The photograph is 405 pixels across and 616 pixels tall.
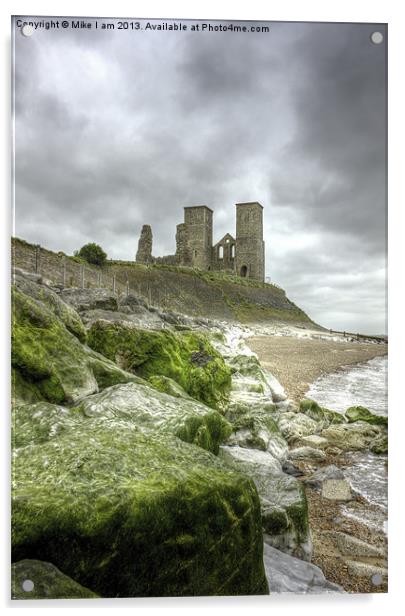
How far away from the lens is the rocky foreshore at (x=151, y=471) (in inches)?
85.3

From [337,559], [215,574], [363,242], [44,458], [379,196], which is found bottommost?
[337,559]

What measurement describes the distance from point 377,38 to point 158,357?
373 cm

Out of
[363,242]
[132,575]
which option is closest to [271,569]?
[132,575]

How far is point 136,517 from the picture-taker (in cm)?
217

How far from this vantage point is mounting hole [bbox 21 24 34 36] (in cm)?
379

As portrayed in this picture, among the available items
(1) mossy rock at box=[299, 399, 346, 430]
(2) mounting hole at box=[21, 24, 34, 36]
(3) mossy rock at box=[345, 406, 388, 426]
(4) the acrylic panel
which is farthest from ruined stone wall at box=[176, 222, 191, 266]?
(3) mossy rock at box=[345, 406, 388, 426]

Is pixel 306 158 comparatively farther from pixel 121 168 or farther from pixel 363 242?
pixel 121 168

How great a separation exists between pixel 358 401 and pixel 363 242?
152 centimetres

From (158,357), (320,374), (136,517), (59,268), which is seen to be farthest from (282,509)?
A: (59,268)

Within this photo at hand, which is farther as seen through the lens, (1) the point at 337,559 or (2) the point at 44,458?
(1) the point at 337,559

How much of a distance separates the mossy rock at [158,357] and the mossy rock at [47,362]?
0.77m

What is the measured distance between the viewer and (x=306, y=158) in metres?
4.18

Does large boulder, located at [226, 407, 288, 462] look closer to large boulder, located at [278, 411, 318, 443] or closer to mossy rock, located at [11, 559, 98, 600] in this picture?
large boulder, located at [278, 411, 318, 443]

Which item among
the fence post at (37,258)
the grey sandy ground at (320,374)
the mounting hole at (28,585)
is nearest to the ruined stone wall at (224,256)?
the grey sandy ground at (320,374)
